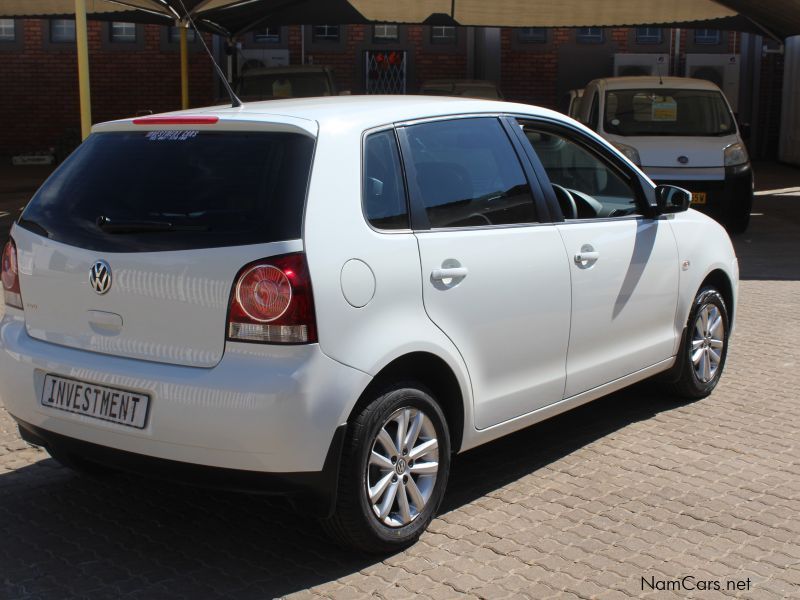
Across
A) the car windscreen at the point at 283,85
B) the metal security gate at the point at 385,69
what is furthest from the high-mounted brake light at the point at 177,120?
the metal security gate at the point at 385,69

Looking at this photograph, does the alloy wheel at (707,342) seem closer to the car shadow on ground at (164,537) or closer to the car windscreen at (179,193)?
the car shadow on ground at (164,537)

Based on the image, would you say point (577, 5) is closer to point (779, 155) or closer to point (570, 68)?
point (570, 68)

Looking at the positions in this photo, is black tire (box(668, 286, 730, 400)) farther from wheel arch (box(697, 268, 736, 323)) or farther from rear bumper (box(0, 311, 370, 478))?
rear bumper (box(0, 311, 370, 478))

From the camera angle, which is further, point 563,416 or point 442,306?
point 563,416

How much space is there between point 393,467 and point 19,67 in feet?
78.9

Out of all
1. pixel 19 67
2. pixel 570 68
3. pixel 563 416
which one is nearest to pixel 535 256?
pixel 563 416

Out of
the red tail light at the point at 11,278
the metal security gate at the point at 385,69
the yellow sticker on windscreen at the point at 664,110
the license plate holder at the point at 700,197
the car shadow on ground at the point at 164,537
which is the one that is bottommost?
the car shadow on ground at the point at 164,537

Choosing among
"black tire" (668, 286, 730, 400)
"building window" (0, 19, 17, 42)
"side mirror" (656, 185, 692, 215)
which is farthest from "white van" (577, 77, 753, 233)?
"building window" (0, 19, 17, 42)

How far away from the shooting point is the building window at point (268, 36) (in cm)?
2517

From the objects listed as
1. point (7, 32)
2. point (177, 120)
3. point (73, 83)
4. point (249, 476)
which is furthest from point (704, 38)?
point (249, 476)

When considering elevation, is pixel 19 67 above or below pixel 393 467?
above

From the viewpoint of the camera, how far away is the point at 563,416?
6090 millimetres

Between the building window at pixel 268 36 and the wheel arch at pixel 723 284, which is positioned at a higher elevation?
the building window at pixel 268 36

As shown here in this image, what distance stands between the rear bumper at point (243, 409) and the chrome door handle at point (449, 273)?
58 cm
